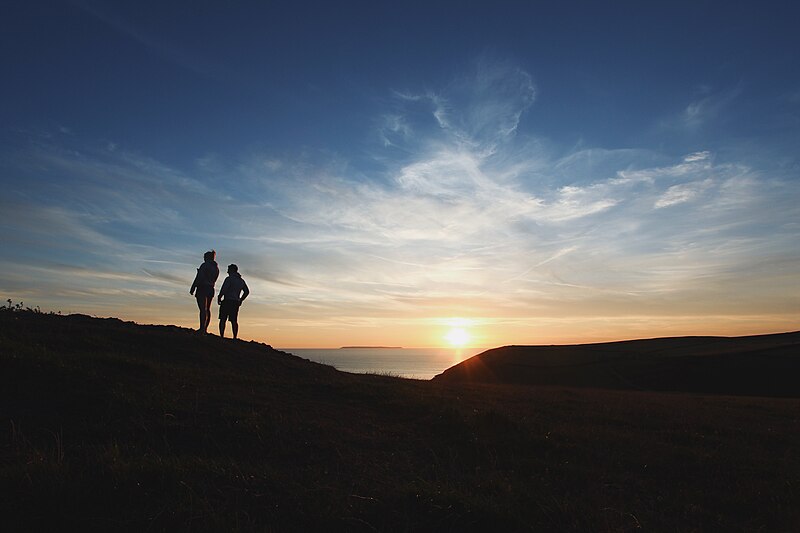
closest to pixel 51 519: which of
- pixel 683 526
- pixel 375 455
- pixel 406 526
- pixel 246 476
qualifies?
pixel 246 476

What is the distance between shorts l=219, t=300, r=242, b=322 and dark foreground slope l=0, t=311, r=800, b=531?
630 cm

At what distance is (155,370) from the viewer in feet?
41.0

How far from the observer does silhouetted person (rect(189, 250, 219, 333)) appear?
19.6 metres

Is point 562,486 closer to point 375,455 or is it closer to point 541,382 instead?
point 375,455

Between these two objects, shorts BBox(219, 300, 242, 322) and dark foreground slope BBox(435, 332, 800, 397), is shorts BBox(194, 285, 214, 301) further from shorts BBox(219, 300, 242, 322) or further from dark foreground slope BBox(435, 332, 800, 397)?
dark foreground slope BBox(435, 332, 800, 397)

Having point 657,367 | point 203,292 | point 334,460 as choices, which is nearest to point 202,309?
point 203,292

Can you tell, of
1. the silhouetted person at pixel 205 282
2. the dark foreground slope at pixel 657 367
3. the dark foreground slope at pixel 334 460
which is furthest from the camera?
the dark foreground slope at pixel 657 367

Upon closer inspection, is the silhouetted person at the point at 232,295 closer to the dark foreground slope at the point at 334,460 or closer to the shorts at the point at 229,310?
the shorts at the point at 229,310

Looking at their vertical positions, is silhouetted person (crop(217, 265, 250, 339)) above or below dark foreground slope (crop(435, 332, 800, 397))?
above

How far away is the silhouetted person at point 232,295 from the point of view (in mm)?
20328

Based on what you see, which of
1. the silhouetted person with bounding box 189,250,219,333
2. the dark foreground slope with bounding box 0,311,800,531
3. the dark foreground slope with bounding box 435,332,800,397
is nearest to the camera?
the dark foreground slope with bounding box 0,311,800,531

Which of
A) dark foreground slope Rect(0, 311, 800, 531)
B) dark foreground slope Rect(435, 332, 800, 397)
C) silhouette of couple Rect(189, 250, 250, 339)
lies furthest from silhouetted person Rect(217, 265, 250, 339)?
dark foreground slope Rect(435, 332, 800, 397)

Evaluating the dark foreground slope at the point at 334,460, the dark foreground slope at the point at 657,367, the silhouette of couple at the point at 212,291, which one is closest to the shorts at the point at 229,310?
the silhouette of couple at the point at 212,291

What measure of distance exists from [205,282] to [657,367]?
43095 millimetres
